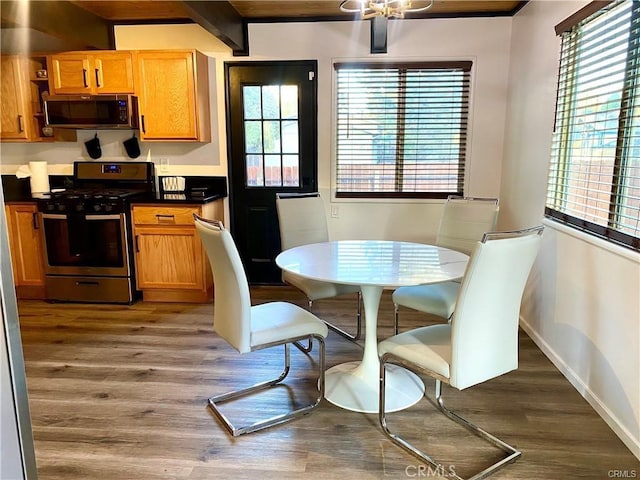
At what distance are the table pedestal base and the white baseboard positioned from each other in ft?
2.78

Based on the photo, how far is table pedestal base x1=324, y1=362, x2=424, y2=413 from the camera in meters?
2.39

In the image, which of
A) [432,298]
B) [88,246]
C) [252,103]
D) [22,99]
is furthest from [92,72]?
[432,298]

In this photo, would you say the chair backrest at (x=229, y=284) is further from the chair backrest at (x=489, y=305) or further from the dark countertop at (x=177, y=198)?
the dark countertop at (x=177, y=198)

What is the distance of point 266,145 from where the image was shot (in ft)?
14.0

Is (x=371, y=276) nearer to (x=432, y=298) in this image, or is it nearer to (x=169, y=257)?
(x=432, y=298)

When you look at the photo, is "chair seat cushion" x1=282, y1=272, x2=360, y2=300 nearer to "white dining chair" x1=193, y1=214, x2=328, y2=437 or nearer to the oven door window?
"white dining chair" x1=193, y1=214, x2=328, y2=437

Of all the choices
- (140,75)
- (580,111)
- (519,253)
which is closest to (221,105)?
(140,75)

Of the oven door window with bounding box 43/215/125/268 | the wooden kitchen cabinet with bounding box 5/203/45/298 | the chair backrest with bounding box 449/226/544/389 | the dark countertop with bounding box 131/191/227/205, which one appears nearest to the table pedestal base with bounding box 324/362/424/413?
the chair backrest with bounding box 449/226/544/389

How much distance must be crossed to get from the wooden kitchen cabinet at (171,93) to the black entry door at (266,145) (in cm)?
36

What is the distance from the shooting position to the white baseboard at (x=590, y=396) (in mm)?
2039

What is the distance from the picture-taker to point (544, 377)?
2.68 meters

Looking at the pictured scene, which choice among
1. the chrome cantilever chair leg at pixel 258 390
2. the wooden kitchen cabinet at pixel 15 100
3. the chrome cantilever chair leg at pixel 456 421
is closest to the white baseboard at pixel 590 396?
the chrome cantilever chair leg at pixel 456 421

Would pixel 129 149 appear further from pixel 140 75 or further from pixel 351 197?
pixel 351 197

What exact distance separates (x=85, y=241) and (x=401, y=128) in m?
2.92
